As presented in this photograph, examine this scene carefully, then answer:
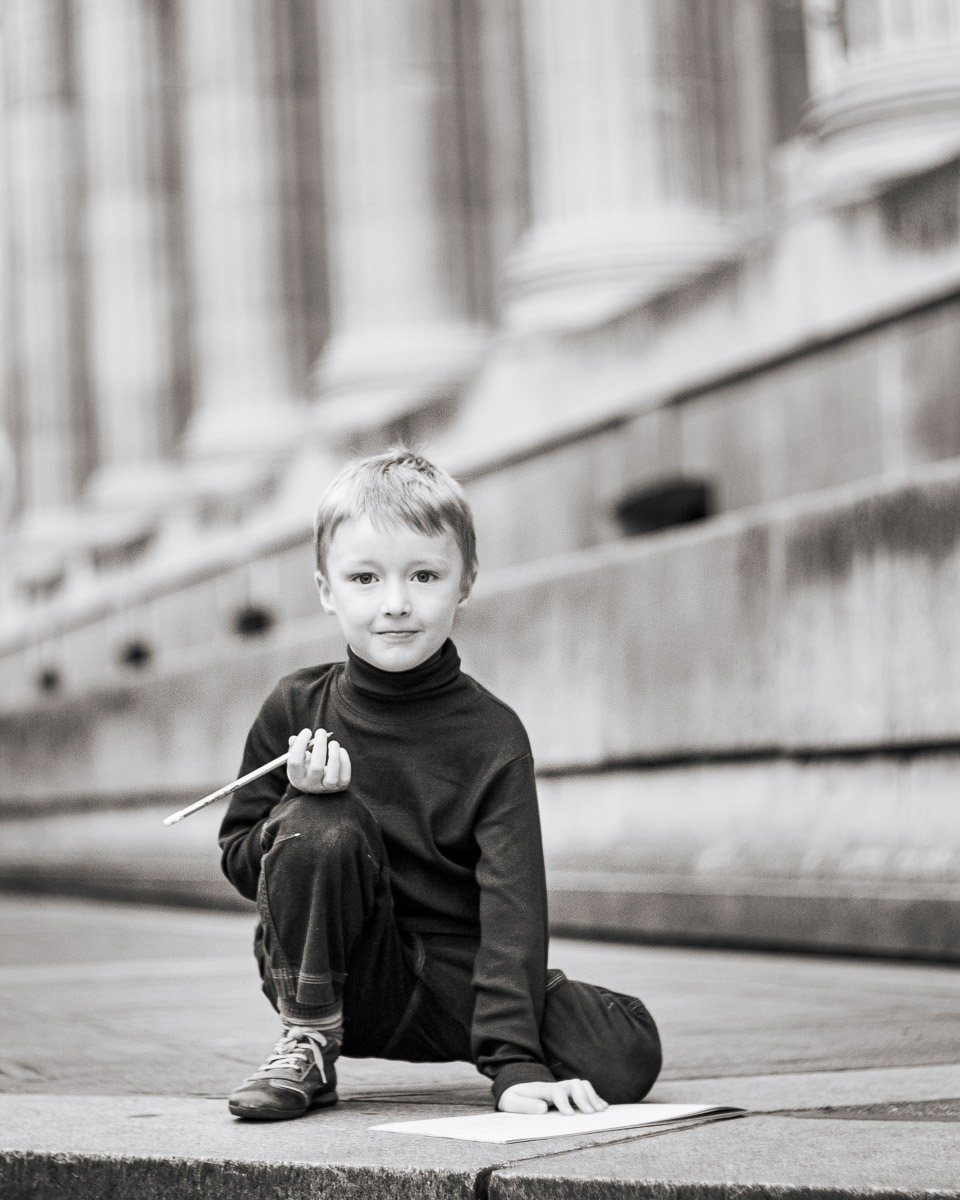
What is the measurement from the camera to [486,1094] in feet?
13.5

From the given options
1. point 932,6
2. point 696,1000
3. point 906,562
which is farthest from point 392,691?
point 932,6

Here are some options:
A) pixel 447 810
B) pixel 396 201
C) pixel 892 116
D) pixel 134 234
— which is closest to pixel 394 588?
pixel 447 810

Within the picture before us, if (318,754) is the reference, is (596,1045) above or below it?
below

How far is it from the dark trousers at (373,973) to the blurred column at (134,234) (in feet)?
62.4

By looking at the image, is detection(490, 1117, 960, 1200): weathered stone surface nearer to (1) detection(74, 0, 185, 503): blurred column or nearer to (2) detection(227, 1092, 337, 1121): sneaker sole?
(2) detection(227, 1092, 337, 1121): sneaker sole

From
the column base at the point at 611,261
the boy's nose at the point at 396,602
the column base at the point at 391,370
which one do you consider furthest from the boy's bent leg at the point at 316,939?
the column base at the point at 391,370

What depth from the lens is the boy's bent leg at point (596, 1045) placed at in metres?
3.84

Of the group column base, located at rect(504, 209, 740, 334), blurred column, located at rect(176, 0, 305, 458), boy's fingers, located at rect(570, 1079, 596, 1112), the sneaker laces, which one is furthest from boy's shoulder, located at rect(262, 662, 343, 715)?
blurred column, located at rect(176, 0, 305, 458)

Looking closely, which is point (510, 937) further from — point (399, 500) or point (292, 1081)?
point (399, 500)

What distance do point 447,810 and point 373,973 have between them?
1.09 feet

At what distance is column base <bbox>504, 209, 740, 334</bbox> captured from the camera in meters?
12.6

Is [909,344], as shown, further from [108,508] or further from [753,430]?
[108,508]

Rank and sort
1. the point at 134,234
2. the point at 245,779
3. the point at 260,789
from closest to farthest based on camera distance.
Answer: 1. the point at 245,779
2. the point at 260,789
3. the point at 134,234

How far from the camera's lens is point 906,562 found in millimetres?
6930
